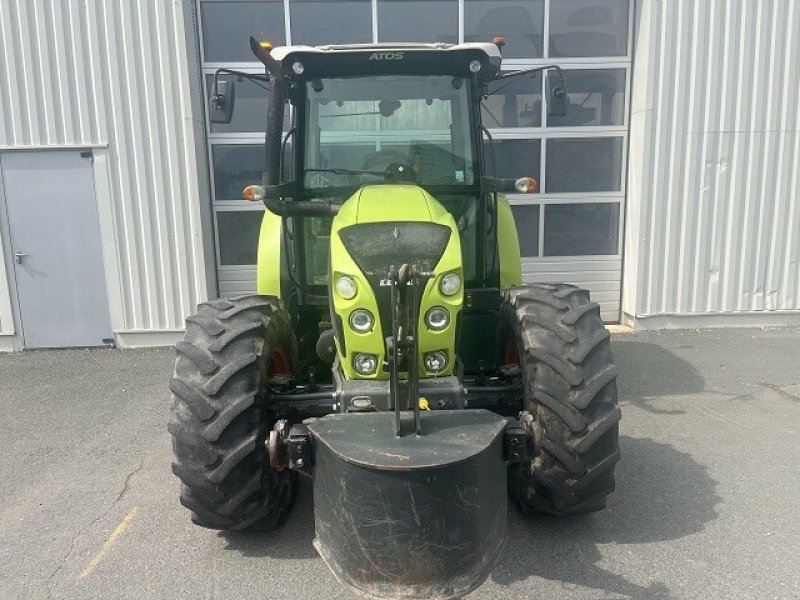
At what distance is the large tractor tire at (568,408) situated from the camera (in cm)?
294

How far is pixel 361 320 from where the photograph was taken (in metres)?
2.94

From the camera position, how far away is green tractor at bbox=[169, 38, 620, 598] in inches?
94.0

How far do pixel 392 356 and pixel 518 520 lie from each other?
4.71 ft

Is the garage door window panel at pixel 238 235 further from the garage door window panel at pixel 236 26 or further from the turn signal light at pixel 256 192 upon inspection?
the turn signal light at pixel 256 192

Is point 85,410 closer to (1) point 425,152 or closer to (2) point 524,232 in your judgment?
(1) point 425,152

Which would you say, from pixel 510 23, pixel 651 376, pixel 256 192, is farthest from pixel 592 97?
pixel 256 192

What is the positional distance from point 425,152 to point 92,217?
16.2 ft

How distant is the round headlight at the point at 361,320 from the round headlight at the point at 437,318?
26 centimetres

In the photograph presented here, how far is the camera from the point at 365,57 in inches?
144

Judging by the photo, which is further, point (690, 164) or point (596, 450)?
point (690, 164)

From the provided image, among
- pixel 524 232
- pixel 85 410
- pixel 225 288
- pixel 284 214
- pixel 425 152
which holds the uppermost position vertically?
pixel 425 152

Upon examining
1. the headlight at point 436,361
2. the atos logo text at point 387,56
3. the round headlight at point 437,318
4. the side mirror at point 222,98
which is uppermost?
the atos logo text at point 387,56

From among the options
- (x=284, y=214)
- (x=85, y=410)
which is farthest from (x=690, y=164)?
(x=85, y=410)

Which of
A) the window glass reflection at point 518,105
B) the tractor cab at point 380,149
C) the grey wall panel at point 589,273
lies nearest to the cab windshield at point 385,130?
the tractor cab at point 380,149
